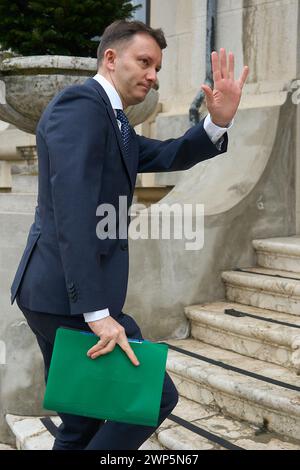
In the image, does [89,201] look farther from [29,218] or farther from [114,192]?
[29,218]

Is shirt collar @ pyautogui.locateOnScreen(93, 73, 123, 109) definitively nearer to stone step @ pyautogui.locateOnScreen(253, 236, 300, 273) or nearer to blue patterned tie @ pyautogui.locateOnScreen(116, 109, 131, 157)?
blue patterned tie @ pyautogui.locateOnScreen(116, 109, 131, 157)

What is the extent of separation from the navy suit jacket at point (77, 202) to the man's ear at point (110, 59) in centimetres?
8

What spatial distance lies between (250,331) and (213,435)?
822 mm

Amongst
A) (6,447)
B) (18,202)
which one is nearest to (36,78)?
(18,202)

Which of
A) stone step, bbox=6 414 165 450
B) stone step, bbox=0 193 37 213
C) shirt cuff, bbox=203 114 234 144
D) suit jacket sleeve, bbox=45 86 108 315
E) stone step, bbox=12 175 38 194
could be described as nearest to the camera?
suit jacket sleeve, bbox=45 86 108 315

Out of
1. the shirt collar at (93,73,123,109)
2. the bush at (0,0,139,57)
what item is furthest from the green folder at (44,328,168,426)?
the bush at (0,0,139,57)

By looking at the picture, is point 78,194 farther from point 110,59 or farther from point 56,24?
point 56,24

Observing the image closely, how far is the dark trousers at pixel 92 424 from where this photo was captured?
76.5 inches

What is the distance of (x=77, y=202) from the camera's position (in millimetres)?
1750

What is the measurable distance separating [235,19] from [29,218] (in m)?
3.03

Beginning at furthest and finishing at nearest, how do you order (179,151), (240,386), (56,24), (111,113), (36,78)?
(56,24) < (36,78) < (240,386) < (179,151) < (111,113)

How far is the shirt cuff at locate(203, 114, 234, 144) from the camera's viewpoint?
212 centimetres

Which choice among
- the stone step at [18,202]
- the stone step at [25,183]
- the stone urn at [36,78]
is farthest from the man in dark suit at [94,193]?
the stone step at [25,183]

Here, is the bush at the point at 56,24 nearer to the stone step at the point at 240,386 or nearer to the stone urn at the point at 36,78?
the stone urn at the point at 36,78
